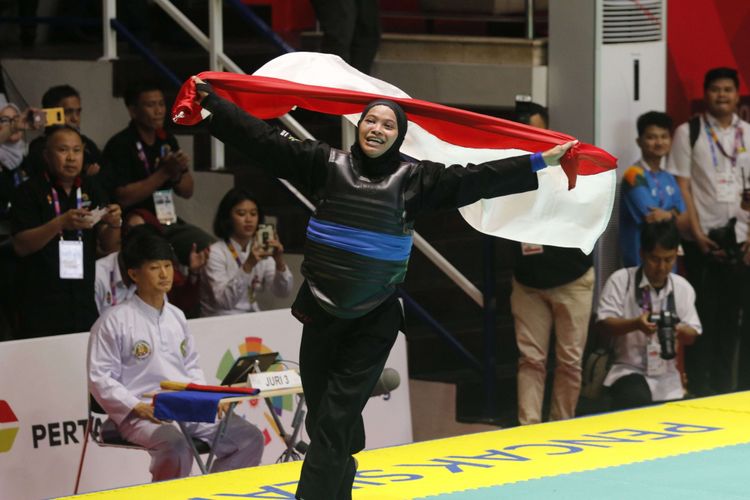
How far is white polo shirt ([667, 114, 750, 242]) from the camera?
9.39 metres

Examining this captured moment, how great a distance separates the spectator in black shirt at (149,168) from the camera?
8203 mm

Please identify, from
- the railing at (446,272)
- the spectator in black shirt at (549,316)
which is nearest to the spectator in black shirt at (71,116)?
the railing at (446,272)

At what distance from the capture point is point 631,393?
8422 millimetres

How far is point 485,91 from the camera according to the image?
10.2 metres

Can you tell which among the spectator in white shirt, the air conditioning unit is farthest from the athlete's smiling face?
the spectator in white shirt

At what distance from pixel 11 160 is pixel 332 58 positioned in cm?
253

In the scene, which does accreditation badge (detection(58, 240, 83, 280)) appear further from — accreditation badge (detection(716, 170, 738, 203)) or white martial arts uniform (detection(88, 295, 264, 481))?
accreditation badge (detection(716, 170, 738, 203))

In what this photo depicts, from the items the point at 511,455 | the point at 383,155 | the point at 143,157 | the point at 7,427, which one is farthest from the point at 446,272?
the point at 383,155

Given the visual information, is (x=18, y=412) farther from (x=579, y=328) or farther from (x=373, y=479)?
(x=579, y=328)

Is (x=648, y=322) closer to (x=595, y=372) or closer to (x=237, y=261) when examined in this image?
(x=595, y=372)

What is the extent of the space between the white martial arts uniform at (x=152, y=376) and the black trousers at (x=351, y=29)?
2566 mm

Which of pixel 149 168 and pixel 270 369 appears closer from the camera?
pixel 270 369

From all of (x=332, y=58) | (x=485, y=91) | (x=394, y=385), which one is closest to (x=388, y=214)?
(x=332, y=58)

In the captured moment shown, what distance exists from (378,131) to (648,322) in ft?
11.8
